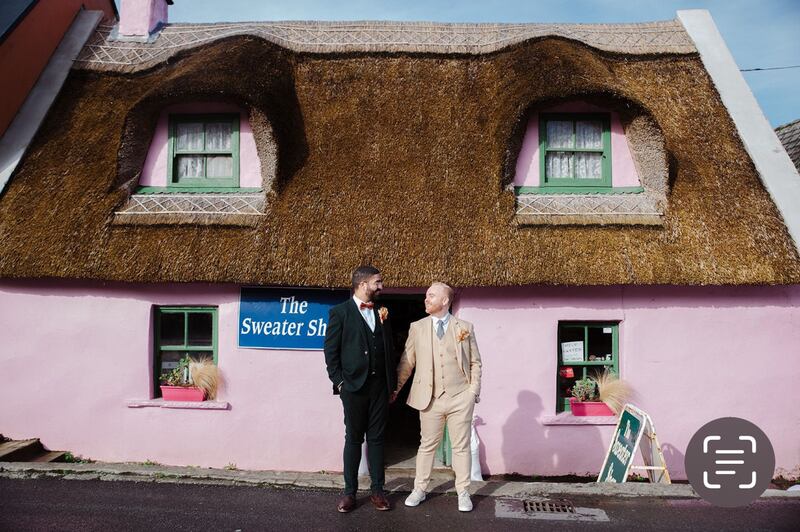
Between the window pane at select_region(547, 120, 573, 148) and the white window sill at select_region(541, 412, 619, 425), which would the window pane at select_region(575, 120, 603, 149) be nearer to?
the window pane at select_region(547, 120, 573, 148)

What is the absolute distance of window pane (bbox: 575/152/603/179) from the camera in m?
7.18

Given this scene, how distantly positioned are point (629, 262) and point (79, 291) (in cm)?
642

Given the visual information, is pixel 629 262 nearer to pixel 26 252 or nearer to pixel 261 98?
pixel 261 98

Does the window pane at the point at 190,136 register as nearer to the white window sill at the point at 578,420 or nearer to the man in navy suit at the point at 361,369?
the man in navy suit at the point at 361,369

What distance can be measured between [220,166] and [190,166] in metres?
0.40

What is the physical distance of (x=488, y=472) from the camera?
635 centimetres

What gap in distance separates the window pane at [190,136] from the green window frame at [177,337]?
2167 millimetres

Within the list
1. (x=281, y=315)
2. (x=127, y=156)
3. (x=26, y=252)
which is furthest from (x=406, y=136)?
(x=26, y=252)

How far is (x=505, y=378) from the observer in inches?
251

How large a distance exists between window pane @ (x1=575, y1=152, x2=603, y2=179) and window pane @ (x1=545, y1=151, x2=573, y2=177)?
0.35ft

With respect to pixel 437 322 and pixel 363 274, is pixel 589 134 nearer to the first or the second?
pixel 437 322

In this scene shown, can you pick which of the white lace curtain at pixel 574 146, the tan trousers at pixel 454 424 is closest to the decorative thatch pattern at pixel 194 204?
the tan trousers at pixel 454 424

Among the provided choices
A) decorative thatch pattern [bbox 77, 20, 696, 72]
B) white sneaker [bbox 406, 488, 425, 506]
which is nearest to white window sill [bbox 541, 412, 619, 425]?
white sneaker [bbox 406, 488, 425, 506]

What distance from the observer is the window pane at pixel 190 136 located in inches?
286
